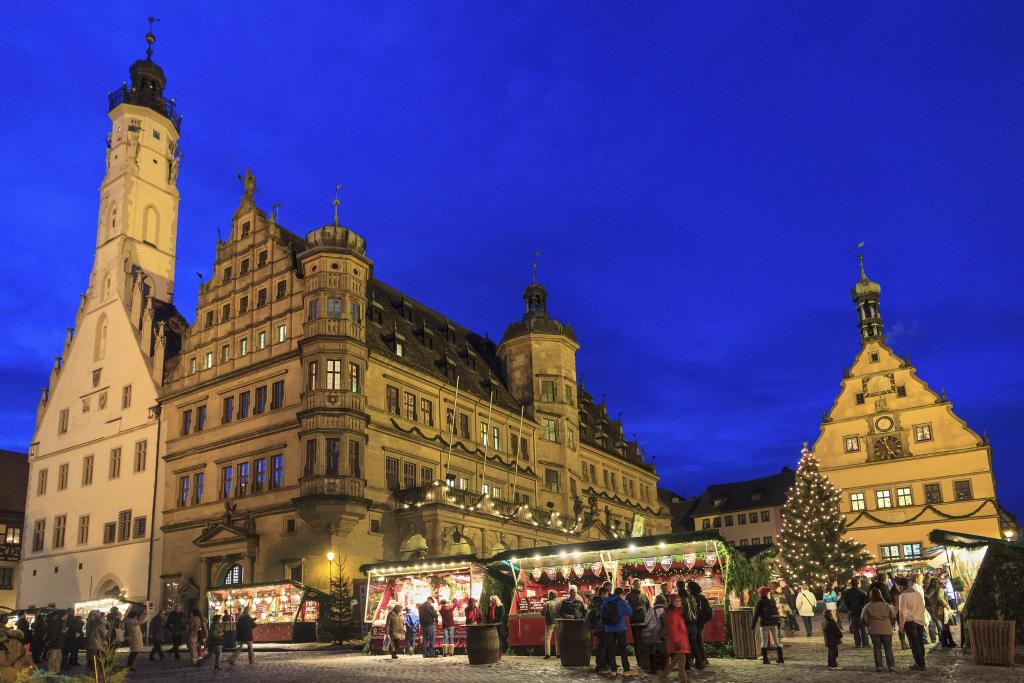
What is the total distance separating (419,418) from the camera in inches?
1845

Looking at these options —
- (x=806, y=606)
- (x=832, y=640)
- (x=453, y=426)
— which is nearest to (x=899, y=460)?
(x=453, y=426)

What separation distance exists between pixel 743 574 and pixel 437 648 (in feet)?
33.3

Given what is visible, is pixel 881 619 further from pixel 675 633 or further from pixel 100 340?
pixel 100 340

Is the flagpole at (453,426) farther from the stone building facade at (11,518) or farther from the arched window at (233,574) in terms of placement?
the stone building facade at (11,518)

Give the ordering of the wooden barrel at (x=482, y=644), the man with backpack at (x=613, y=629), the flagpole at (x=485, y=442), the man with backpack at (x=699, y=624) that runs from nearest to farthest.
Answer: the man with backpack at (x=613, y=629)
the man with backpack at (x=699, y=624)
the wooden barrel at (x=482, y=644)
the flagpole at (x=485, y=442)

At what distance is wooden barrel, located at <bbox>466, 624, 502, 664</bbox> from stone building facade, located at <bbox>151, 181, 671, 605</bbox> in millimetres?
16804

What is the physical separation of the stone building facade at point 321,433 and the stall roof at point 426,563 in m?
7.62

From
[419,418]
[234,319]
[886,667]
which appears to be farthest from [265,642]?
[886,667]

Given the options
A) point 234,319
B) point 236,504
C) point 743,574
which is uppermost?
point 234,319

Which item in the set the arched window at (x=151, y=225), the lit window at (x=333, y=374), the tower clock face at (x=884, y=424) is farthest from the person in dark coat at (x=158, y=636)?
the tower clock face at (x=884, y=424)

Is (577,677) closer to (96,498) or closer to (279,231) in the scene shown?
(279,231)

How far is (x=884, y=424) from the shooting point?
2493 inches

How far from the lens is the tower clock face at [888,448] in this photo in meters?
62.5

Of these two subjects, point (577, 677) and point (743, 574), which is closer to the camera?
point (577, 677)
